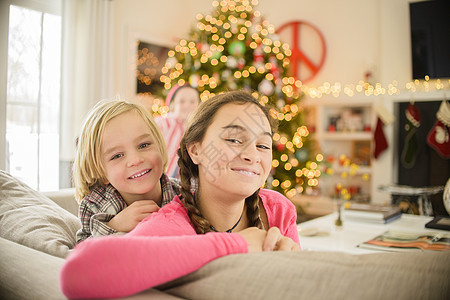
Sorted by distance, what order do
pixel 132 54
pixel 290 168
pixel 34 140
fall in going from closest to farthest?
pixel 34 140 < pixel 290 168 < pixel 132 54

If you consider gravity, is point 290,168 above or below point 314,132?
below

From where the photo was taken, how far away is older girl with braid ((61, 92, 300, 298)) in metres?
0.60

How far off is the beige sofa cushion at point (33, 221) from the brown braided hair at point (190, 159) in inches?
12.8

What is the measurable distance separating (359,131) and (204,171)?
477 cm

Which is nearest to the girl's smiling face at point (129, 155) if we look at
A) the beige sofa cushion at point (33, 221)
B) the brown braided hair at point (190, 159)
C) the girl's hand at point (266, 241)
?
the brown braided hair at point (190, 159)

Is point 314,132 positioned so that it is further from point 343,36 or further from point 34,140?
point 34,140

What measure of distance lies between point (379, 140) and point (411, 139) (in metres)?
0.36

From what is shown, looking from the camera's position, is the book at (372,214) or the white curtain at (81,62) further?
the white curtain at (81,62)

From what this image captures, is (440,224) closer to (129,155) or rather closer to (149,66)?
(129,155)

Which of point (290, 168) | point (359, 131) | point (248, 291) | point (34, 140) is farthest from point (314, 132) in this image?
point (248, 291)

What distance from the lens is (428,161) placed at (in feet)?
15.4

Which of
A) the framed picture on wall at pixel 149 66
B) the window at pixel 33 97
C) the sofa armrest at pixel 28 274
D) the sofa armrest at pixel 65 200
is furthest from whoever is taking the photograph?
the framed picture on wall at pixel 149 66

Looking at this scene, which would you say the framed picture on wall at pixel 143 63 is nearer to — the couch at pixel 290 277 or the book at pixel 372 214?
the book at pixel 372 214

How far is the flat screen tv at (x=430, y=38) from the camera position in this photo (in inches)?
179
